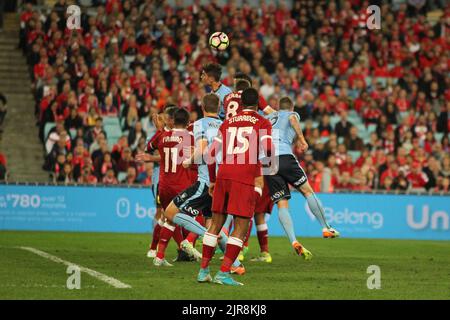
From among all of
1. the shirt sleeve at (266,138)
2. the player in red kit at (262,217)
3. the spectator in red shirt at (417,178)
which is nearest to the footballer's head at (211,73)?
the player in red kit at (262,217)

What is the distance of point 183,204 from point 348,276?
226cm

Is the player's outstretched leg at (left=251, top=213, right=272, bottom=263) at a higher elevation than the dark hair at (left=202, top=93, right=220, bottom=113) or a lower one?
lower

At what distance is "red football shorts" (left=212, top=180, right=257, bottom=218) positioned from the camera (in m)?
11.1

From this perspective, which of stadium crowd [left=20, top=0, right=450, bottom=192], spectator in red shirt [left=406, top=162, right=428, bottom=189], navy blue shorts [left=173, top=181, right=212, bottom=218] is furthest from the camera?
spectator in red shirt [left=406, top=162, right=428, bottom=189]

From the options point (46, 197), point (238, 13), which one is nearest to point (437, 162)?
point (238, 13)

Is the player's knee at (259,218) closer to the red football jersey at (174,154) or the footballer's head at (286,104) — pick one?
the red football jersey at (174,154)

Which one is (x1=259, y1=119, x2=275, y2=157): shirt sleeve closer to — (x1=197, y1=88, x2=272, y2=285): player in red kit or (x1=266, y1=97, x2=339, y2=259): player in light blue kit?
(x1=197, y1=88, x2=272, y2=285): player in red kit

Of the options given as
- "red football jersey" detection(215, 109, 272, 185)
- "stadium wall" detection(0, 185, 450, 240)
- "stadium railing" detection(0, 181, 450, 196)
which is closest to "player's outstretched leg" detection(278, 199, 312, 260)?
"red football jersey" detection(215, 109, 272, 185)

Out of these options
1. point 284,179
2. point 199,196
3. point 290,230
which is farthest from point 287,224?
point 199,196

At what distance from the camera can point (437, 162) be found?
24672 mm

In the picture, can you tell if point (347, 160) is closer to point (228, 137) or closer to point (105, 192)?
point (105, 192)

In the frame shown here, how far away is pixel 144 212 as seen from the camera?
73.7 feet

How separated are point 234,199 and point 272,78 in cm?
1697

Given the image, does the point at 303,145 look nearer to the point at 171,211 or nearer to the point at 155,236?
the point at 171,211
